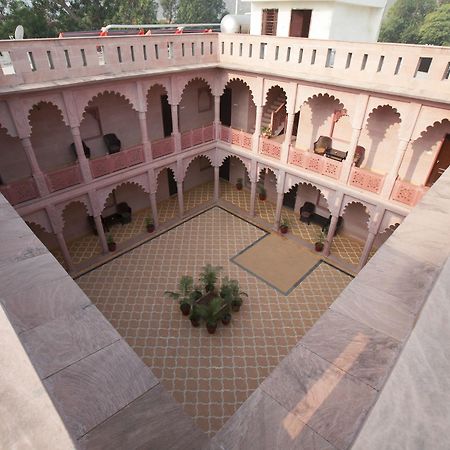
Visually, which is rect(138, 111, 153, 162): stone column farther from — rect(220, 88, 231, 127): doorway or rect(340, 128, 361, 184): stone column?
rect(340, 128, 361, 184): stone column

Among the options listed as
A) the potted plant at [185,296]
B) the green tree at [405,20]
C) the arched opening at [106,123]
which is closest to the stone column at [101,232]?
the arched opening at [106,123]

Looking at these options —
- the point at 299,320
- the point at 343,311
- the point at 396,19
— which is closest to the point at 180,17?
the point at 396,19

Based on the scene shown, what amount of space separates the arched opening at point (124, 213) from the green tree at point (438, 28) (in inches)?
2284

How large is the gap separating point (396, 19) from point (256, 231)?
67.5m

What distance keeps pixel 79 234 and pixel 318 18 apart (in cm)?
1290

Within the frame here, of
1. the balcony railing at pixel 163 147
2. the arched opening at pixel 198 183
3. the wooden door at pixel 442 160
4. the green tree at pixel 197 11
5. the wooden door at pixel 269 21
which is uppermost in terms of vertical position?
the wooden door at pixel 269 21

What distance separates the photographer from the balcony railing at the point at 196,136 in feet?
46.2

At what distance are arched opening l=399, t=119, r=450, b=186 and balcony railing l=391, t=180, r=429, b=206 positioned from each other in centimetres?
128

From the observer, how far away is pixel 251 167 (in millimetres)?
14398

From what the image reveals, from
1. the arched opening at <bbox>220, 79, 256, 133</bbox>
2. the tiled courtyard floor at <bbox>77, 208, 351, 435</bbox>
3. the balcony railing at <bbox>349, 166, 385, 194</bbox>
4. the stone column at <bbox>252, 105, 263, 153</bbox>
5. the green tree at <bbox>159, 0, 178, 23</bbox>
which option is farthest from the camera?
the green tree at <bbox>159, 0, 178, 23</bbox>

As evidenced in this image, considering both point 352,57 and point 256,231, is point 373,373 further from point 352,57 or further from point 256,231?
point 256,231

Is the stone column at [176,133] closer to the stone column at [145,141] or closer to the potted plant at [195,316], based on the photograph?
the stone column at [145,141]

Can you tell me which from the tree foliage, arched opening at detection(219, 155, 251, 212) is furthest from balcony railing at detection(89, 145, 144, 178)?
the tree foliage

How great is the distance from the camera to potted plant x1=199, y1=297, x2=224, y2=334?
9.76 metres
